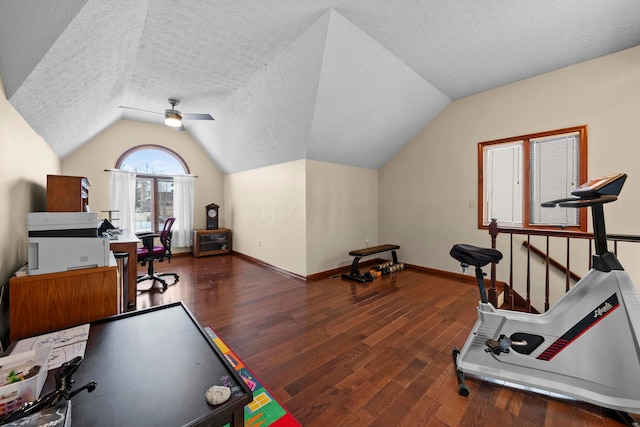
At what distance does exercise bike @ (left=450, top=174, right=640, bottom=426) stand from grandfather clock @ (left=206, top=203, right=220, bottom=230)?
5.88 metres

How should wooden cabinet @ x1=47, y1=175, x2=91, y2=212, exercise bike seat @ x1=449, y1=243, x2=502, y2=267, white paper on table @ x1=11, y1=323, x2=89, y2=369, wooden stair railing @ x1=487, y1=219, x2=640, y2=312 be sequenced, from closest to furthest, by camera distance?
white paper on table @ x1=11, y1=323, x2=89, y2=369 < exercise bike seat @ x1=449, y1=243, x2=502, y2=267 < wooden stair railing @ x1=487, y1=219, x2=640, y2=312 < wooden cabinet @ x1=47, y1=175, x2=91, y2=212

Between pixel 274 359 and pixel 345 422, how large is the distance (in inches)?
31.0

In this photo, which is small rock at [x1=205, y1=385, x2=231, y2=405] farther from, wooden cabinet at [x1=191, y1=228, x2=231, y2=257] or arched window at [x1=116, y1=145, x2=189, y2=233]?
arched window at [x1=116, y1=145, x2=189, y2=233]

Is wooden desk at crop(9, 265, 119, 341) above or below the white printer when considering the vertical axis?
below

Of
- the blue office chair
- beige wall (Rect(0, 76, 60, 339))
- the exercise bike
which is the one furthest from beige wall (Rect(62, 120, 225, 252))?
the exercise bike

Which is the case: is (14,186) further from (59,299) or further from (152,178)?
(152,178)

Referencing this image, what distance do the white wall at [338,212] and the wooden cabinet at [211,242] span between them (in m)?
3.03

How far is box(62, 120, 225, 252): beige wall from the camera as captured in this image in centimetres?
499

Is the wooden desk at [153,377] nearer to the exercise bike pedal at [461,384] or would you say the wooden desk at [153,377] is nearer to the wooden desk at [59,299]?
the wooden desk at [59,299]

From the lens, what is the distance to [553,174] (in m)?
3.46

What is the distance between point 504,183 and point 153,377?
184 inches

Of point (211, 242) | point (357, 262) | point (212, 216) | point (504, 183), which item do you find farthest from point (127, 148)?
point (504, 183)

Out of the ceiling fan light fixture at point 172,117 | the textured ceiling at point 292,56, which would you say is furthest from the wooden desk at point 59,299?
the ceiling fan light fixture at point 172,117

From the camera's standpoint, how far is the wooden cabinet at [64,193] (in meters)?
2.32
